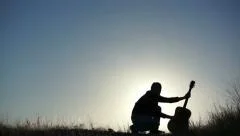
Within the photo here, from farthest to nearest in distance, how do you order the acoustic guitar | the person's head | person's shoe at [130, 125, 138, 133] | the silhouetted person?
person's shoe at [130, 125, 138, 133]
the silhouetted person
the person's head
the acoustic guitar

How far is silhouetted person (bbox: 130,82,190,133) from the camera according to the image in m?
15.3

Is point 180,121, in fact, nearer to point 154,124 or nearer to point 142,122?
point 154,124

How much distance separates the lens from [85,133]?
52.8ft

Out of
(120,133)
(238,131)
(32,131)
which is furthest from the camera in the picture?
(32,131)

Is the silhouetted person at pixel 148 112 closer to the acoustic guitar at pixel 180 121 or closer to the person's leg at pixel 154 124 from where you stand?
the person's leg at pixel 154 124

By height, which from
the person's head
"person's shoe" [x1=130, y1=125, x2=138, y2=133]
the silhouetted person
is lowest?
"person's shoe" [x1=130, y1=125, x2=138, y2=133]

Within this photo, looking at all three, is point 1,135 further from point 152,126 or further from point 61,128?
point 152,126

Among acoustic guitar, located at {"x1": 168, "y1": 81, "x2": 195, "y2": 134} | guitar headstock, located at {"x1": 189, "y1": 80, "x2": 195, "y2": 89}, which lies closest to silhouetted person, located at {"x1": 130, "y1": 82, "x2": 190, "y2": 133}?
guitar headstock, located at {"x1": 189, "y1": 80, "x2": 195, "y2": 89}

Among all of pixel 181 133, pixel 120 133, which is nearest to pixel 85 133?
pixel 120 133

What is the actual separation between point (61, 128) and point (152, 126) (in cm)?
317

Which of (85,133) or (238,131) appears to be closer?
(238,131)

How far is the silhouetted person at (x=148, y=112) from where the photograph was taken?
15344 millimetres

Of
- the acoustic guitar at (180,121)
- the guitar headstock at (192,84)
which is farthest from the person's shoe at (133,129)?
the guitar headstock at (192,84)

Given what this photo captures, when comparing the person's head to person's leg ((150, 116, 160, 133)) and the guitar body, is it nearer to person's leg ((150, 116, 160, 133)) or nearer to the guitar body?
person's leg ((150, 116, 160, 133))
